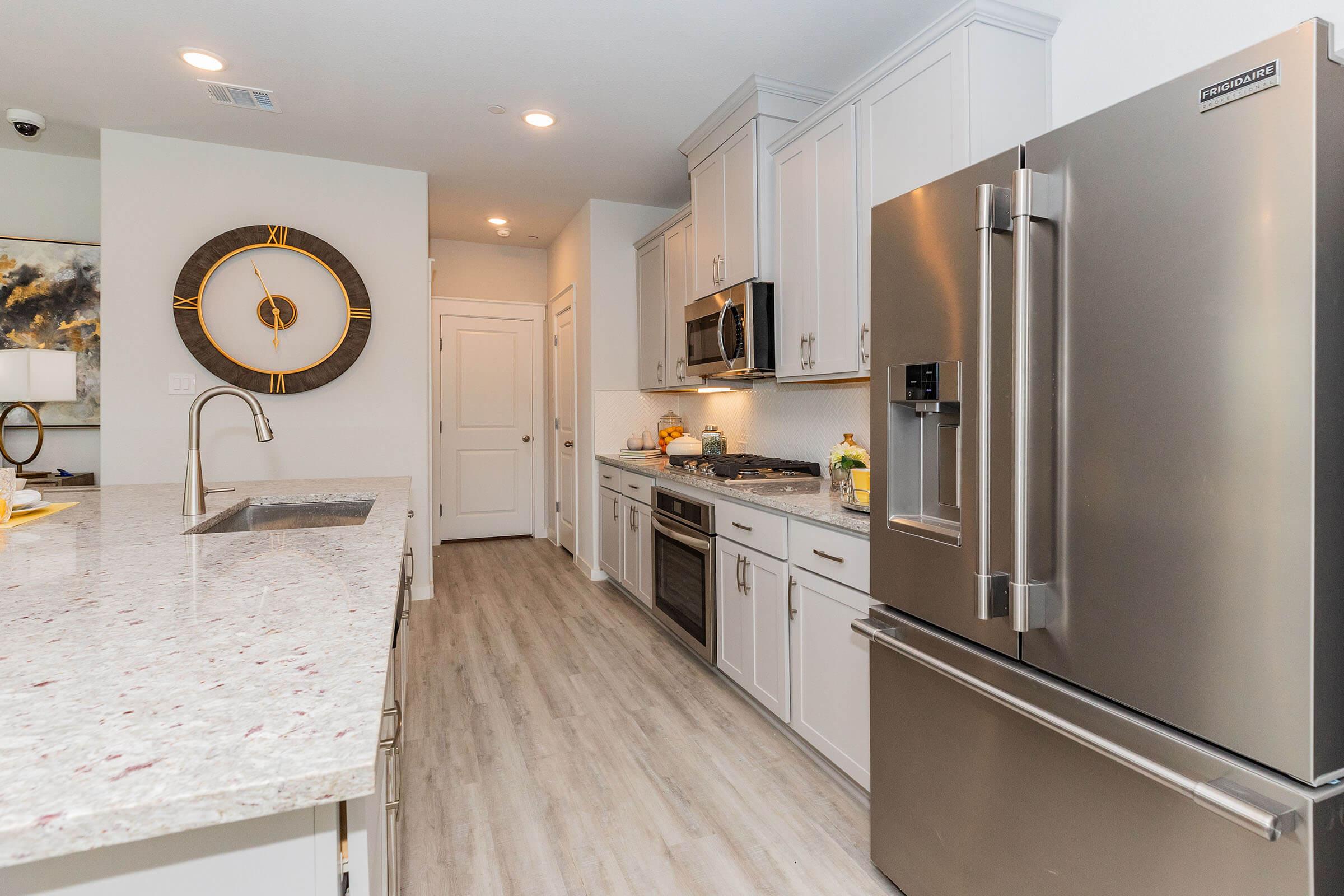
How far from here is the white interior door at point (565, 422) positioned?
16.6ft

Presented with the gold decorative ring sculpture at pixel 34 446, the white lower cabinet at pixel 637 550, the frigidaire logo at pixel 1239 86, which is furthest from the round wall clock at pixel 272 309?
the frigidaire logo at pixel 1239 86

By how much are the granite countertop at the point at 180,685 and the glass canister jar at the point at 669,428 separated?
304cm

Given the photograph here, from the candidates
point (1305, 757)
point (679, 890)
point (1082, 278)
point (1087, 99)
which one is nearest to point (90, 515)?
point (679, 890)

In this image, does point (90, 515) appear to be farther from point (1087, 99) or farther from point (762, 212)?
point (1087, 99)

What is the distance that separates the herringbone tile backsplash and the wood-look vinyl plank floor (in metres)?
1.17

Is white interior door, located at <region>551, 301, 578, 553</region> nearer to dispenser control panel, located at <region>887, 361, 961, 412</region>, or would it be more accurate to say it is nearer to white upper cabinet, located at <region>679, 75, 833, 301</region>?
white upper cabinet, located at <region>679, 75, 833, 301</region>

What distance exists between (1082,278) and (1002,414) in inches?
10.2

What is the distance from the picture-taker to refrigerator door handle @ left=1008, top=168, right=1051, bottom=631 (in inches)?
46.3

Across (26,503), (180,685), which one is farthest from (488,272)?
(180,685)

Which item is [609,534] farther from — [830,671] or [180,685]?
[180,685]

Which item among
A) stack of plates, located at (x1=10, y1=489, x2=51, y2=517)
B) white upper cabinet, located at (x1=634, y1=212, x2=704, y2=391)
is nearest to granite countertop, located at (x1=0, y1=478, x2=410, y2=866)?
stack of plates, located at (x1=10, y1=489, x2=51, y2=517)

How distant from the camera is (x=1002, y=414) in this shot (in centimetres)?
124

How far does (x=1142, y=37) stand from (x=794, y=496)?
67.5 inches

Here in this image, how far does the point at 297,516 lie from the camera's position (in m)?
2.36
